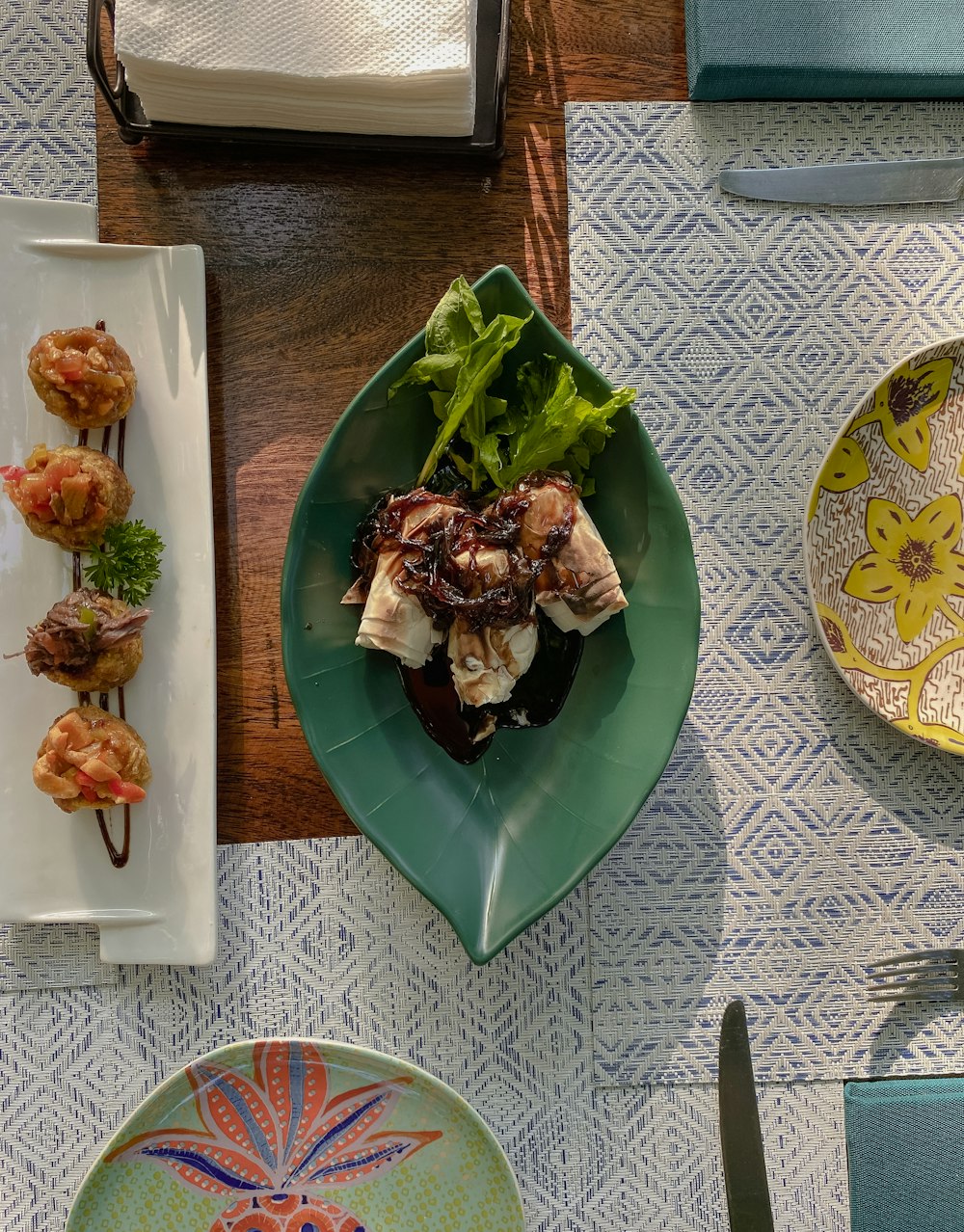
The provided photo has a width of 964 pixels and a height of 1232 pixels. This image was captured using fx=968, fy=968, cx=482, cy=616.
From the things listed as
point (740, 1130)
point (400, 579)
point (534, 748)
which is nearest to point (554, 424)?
point (400, 579)

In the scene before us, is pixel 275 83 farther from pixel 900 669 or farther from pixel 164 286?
pixel 900 669

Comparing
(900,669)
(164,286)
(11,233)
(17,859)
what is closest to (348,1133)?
(17,859)

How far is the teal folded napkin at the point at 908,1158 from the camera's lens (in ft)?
3.49

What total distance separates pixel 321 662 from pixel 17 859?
413 mm

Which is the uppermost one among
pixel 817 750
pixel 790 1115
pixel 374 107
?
pixel 374 107

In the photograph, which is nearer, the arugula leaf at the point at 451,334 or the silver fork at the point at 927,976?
the arugula leaf at the point at 451,334

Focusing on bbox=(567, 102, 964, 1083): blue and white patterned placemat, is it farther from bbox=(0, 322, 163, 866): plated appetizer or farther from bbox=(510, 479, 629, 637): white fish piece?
bbox=(0, 322, 163, 866): plated appetizer

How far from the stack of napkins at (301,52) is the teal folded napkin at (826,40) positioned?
0.94ft

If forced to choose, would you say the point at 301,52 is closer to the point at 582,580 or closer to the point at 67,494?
the point at 67,494

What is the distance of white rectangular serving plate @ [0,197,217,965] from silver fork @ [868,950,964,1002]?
29.9 inches

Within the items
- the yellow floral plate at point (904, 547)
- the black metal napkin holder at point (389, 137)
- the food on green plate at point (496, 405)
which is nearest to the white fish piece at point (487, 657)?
the food on green plate at point (496, 405)

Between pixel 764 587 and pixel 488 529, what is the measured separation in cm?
37

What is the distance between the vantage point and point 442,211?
111 centimetres

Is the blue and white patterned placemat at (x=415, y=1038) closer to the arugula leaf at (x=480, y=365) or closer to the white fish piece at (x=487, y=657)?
the white fish piece at (x=487, y=657)
